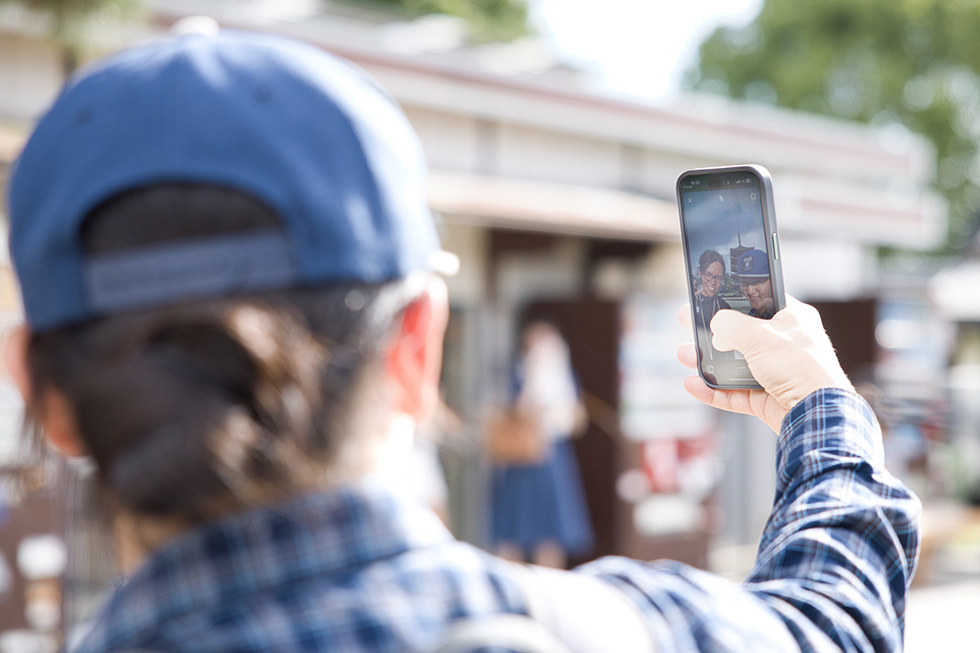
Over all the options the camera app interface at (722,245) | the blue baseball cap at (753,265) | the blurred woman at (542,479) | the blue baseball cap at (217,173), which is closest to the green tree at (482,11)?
the blurred woman at (542,479)

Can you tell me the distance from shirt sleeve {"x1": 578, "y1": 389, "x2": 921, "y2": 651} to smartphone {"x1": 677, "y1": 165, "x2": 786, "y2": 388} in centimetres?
20

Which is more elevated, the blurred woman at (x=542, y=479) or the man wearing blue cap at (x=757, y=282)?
the man wearing blue cap at (x=757, y=282)

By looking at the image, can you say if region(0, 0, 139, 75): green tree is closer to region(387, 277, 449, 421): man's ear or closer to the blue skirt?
the blue skirt

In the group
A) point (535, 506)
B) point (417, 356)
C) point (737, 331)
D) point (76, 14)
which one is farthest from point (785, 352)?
point (535, 506)

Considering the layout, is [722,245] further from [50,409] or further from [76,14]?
[76,14]

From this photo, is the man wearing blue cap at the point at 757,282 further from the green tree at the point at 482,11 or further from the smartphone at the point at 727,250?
the green tree at the point at 482,11

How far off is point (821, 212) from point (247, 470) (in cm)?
969

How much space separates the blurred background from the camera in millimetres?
5254

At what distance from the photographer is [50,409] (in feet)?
2.78

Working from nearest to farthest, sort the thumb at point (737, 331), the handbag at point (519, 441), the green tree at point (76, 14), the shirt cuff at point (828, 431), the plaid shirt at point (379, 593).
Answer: the plaid shirt at point (379, 593), the shirt cuff at point (828, 431), the thumb at point (737, 331), the green tree at point (76, 14), the handbag at point (519, 441)

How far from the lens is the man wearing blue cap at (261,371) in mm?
764

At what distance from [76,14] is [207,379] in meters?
4.41

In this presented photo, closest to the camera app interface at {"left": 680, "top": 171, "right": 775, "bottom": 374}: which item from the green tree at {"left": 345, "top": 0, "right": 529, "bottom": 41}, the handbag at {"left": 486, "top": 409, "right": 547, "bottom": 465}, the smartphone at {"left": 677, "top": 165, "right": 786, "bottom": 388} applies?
the smartphone at {"left": 677, "top": 165, "right": 786, "bottom": 388}

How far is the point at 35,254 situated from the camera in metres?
0.83
